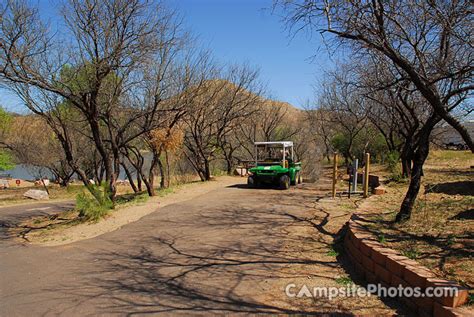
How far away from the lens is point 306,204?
11883mm

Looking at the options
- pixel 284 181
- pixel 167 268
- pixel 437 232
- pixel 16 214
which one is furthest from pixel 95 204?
pixel 437 232

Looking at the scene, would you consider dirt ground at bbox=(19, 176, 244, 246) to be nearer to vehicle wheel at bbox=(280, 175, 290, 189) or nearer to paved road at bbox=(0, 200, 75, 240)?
paved road at bbox=(0, 200, 75, 240)

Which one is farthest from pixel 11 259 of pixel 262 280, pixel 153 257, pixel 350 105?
pixel 350 105

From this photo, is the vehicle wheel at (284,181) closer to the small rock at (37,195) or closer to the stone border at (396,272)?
the stone border at (396,272)

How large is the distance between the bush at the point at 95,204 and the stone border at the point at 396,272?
736 centimetres

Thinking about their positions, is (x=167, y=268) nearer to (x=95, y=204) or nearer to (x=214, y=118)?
(x=95, y=204)

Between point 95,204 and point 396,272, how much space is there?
911 cm

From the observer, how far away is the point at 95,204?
37.9ft

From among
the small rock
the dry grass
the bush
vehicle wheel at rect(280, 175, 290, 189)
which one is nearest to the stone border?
the dry grass

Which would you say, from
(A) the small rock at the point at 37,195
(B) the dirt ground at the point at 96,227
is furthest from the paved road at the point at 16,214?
(A) the small rock at the point at 37,195

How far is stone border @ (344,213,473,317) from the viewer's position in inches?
143

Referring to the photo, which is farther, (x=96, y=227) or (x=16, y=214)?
(x=16, y=214)

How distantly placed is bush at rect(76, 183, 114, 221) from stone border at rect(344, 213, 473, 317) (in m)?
7.36

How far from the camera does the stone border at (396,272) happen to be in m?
3.64
